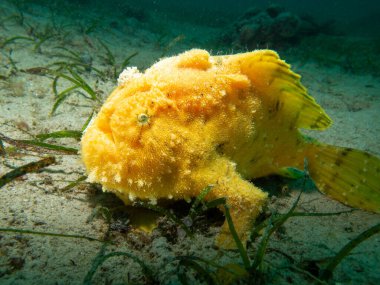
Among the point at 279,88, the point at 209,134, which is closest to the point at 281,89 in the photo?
the point at 279,88

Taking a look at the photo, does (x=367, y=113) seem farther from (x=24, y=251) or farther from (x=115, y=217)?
(x=24, y=251)

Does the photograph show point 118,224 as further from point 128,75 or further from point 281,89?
point 281,89

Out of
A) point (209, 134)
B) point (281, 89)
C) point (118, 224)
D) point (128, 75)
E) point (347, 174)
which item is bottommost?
point (118, 224)

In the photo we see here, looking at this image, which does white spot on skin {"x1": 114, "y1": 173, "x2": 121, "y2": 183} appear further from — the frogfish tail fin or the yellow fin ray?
the frogfish tail fin

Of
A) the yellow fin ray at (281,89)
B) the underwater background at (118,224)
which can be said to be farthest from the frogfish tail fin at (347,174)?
the yellow fin ray at (281,89)

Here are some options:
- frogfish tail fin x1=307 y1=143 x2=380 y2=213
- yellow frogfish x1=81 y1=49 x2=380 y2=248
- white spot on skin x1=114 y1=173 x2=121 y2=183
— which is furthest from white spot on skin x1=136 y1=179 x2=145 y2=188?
frogfish tail fin x1=307 y1=143 x2=380 y2=213
